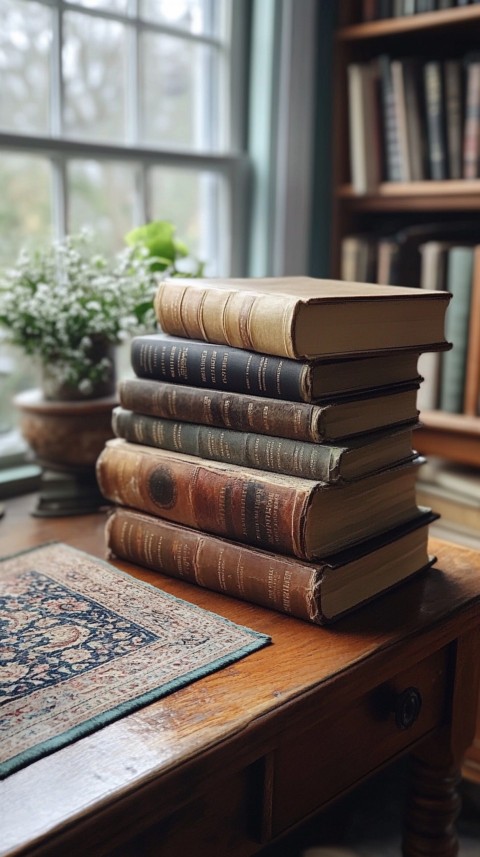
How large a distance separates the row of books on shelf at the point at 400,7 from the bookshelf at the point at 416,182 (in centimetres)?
1

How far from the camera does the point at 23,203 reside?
151 cm

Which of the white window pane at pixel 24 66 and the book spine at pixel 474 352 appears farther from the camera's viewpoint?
the book spine at pixel 474 352

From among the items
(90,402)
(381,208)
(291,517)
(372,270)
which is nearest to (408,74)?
(381,208)

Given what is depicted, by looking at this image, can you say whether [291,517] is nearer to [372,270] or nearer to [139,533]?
[139,533]

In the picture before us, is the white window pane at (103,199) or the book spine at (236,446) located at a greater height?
the white window pane at (103,199)

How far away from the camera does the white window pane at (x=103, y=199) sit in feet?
5.18

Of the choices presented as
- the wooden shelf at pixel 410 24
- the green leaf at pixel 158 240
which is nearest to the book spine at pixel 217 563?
the green leaf at pixel 158 240

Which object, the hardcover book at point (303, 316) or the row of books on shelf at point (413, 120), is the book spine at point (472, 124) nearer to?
the row of books on shelf at point (413, 120)

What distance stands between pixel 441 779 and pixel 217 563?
0.38 meters

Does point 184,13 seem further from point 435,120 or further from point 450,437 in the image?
point 450,437

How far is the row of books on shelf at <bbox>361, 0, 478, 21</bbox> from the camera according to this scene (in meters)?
1.69

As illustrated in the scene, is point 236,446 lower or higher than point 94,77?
lower

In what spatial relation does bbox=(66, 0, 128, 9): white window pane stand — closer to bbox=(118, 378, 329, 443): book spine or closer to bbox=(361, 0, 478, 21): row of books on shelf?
bbox=(361, 0, 478, 21): row of books on shelf

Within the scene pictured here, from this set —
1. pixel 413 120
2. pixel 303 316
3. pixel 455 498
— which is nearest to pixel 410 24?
pixel 413 120
